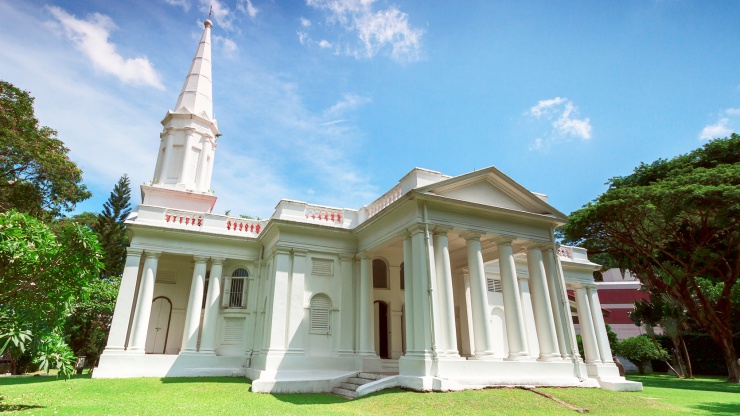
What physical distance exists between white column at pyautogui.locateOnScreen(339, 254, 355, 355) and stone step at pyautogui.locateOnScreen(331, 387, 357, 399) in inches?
77.8

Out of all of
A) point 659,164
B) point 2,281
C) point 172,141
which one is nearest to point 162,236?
point 172,141

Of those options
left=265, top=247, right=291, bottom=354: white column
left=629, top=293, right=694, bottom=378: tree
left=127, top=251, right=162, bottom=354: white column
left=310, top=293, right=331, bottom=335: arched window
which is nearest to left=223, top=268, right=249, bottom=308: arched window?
left=265, top=247, right=291, bottom=354: white column

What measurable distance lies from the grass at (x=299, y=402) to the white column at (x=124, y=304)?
216 cm

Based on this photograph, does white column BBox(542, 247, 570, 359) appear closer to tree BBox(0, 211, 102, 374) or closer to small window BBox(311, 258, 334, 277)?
small window BBox(311, 258, 334, 277)

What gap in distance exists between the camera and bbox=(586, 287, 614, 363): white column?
59.8 ft

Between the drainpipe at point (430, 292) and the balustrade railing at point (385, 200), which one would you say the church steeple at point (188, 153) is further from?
the drainpipe at point (430, 292)

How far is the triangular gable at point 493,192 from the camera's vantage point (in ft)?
43.4

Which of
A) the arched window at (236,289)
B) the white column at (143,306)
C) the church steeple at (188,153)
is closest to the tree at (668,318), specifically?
the arched window at (236,289)

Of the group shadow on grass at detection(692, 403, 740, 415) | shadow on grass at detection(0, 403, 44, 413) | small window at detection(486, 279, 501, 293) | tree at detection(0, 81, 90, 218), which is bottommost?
shadow on grass at detection(692, 403, 740, 415)

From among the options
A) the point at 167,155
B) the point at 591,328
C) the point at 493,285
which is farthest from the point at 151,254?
the point at 591,328

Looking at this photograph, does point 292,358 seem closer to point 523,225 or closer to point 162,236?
point 162,236

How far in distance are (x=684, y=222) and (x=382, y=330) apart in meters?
14.8

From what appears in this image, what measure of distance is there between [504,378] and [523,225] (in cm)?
540

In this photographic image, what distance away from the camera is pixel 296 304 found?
573 inches
